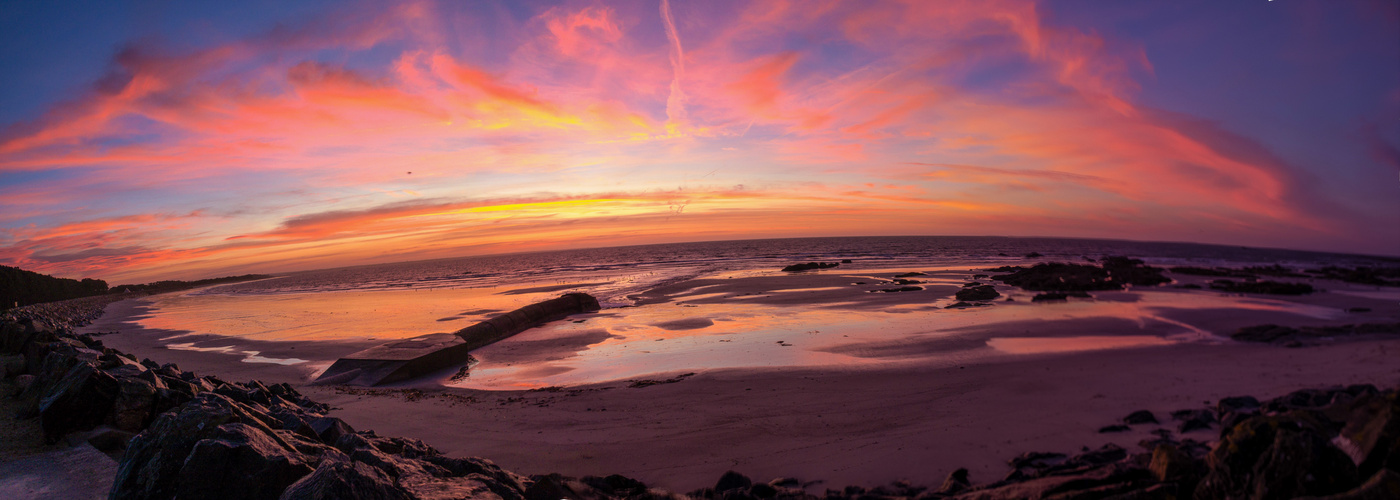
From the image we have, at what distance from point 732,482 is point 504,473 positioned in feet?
6.91

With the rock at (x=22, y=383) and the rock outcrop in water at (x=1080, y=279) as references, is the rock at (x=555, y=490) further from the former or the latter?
the rock outcrop in water at (x=1080, y=279)

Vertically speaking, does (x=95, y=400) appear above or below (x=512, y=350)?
above

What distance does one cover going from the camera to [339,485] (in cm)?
311

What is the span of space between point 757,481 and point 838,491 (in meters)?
0.83

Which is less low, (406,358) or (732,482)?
(406,358)

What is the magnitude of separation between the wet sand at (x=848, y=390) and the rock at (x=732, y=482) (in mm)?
347

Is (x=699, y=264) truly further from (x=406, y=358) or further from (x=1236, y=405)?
(x=1236, y=405)

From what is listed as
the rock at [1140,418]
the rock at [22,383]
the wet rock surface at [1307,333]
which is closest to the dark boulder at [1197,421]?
the rock at [1140,418]

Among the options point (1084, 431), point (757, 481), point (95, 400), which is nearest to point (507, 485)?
point (757, 481)

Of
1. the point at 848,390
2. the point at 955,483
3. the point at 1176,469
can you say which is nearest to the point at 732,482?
the point at 955,483

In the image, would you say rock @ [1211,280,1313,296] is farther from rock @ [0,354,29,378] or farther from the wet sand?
rock @ [0,354,29,378]

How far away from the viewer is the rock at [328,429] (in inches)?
218

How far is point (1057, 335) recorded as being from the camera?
13.5m

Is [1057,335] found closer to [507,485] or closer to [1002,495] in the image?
[1002,495]
